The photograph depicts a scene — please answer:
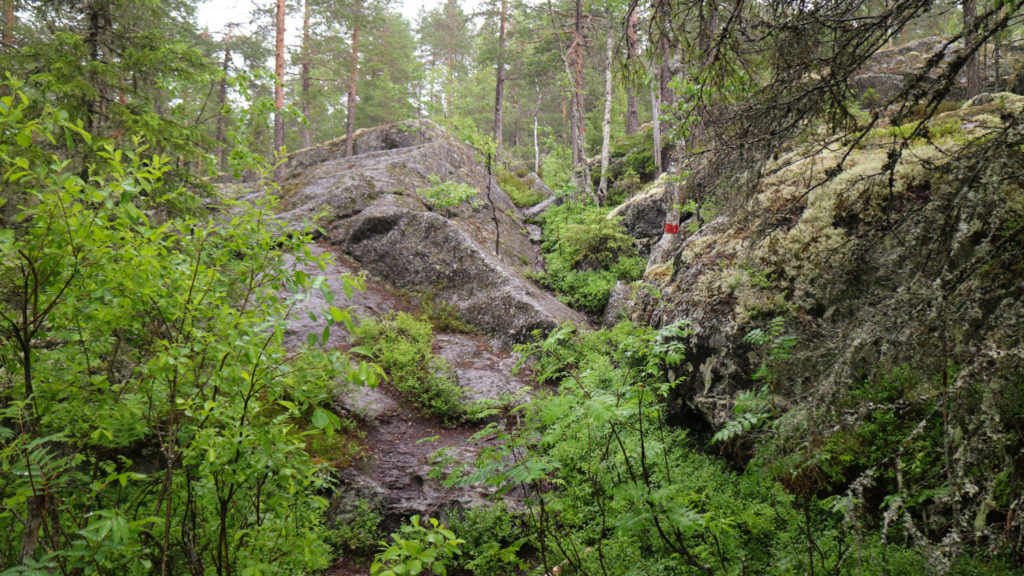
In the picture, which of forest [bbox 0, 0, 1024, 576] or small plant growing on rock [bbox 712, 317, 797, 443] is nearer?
forest [bbox 0, 0, 1024, 576]

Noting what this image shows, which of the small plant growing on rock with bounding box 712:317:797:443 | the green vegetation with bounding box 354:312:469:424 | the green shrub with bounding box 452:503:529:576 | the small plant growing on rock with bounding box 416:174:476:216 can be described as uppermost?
the small plant growing on rock with bounding box 416:174:476:216

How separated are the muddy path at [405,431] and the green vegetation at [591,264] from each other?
123 inches

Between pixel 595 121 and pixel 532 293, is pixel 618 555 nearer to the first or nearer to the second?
pixel 532 293

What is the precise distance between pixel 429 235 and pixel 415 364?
17.1ft

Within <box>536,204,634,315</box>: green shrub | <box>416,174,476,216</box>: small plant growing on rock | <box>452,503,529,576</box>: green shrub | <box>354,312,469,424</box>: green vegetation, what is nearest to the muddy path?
<box>354,312,469,424</box>: green vegetation

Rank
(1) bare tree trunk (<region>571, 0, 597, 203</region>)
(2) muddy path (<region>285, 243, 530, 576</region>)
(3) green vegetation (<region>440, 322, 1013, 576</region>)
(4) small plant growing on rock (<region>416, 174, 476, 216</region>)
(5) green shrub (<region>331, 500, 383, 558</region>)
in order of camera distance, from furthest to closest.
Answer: (1) bare tree trunk (<region>571, 0, 597, 203</region>) → (4) small plant growing on rock (<region>416, 174, 476, 216</region>) → (2) muddy path (<region>285, 243, 530, 576</region>) → (5) green shrub (<region>331, 500, 383, 558</region>) → (3) green vegetation (<region>440, 322, 1013, 576</region>)

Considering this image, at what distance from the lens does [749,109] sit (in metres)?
3.13

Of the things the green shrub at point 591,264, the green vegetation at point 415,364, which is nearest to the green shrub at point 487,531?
the green vegetation at point 415,364

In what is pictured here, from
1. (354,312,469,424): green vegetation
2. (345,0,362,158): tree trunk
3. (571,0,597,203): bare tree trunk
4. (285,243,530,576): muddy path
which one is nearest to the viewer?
(285,243,530,576): muddy path

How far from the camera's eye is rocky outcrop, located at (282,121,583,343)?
428 inches

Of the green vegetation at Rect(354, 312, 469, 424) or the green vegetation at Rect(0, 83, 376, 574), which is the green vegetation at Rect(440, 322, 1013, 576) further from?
the green vegetation at Rect(354, 312, 469, 424)

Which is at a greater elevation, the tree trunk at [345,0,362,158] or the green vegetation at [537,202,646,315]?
the tree trunk at [345,0,362,158]

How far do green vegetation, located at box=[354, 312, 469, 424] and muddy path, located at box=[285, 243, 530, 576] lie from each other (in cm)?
21

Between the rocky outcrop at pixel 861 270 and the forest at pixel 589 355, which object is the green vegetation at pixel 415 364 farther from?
the rocky outcrop at pixel 861 270
